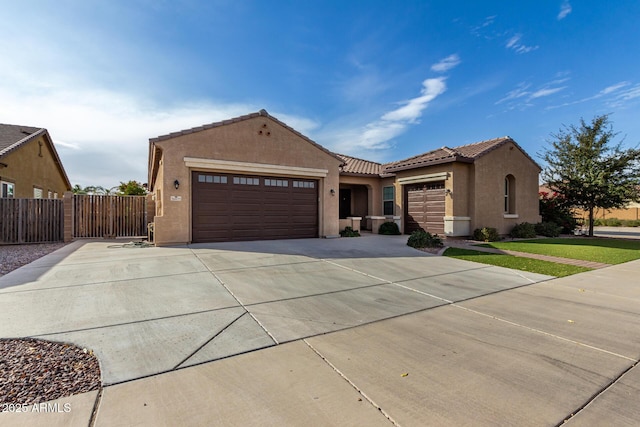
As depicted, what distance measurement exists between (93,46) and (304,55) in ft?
25.1

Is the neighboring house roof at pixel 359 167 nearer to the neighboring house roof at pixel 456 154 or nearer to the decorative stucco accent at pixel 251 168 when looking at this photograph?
the neighboring house roof at pixel 456 154

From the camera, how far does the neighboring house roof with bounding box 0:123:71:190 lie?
47.1ft

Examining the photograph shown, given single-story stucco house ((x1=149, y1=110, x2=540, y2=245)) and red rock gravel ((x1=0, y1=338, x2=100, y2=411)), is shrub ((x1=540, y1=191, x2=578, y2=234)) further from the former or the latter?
red rock gravel ((x1=0, y1=338, x2=100, y2=411))

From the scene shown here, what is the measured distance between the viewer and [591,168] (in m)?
15.8

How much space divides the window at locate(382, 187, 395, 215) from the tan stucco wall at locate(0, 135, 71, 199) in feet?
63.0

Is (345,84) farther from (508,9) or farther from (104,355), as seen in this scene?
(104,355)

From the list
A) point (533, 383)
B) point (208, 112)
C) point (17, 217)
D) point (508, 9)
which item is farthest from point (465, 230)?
point (17, 217)

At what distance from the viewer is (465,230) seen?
13.9m

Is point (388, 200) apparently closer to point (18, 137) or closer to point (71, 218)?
point (71, 218)

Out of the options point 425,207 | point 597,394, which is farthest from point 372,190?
point 597,394

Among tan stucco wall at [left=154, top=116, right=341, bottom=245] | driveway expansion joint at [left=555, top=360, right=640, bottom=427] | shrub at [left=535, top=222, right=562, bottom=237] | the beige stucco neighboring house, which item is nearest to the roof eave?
tan stucco wall at [left=154, top=116, right=341, bottom=245]

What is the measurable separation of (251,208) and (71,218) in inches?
306

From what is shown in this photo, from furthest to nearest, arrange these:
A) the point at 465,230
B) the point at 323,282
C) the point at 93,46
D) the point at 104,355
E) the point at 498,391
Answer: the point at 465,230, the point at 93,46, the point at 323,282, the point at 104,355, the point at 498,391

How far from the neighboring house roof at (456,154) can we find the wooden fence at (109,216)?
519 inches
